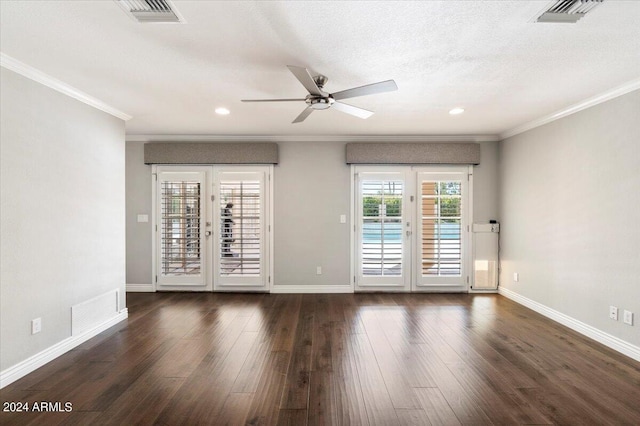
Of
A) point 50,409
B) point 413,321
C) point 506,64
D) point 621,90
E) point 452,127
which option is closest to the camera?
point 50,409

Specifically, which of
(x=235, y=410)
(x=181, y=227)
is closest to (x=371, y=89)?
(x=235, y=410)

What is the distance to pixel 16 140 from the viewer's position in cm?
263

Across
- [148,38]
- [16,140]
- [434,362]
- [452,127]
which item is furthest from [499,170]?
[16,140]

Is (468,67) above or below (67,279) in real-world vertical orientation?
above

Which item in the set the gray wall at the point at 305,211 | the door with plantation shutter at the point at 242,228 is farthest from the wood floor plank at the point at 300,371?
the door with plantation shutter at the point at 242,228

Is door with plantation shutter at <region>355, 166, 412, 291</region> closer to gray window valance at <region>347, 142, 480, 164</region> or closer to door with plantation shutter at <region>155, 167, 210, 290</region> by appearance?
gray window valance at <region>347, 142, 480, 164</region>

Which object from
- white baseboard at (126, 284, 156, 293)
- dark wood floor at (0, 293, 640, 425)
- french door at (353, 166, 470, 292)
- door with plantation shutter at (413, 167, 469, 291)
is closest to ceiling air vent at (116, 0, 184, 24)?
dark wood floor at (0, 293, 640, 425)

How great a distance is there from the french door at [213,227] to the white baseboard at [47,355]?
149cm

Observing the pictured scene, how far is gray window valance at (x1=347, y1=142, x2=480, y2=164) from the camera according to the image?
16.8 ft

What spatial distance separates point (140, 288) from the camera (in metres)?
5.22

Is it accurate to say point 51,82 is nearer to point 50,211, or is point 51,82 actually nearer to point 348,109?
point 50,211

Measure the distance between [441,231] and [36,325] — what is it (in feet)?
16.8

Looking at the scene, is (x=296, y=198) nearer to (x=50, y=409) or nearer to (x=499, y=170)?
(x=499, y=170)

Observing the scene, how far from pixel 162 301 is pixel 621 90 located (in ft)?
19.8
